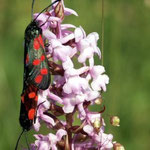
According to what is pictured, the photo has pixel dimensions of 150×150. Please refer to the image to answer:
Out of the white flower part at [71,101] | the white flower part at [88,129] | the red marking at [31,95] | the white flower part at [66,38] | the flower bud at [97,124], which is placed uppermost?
the white flower part at [66,38]

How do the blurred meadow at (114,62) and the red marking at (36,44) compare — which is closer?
the red marking at (36,44)

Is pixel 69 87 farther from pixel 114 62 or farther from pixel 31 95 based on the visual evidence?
pixel 114 62

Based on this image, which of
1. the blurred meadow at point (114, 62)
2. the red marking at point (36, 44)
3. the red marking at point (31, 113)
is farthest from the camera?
the blurred meadow at point (114, 62)

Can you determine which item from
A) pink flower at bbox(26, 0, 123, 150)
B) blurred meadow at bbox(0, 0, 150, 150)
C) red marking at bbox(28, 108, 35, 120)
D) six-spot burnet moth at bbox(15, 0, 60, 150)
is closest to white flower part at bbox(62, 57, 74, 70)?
pink flower at bbox(26, 0, 123, 150)

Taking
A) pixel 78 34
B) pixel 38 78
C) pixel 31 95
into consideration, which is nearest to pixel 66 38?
pixel 78 34

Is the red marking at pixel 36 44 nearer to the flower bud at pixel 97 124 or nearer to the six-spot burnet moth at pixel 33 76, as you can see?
the six-spot burnet moth at pixel 33 76

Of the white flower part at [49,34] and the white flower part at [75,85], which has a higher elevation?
the white flower part at [49,34]

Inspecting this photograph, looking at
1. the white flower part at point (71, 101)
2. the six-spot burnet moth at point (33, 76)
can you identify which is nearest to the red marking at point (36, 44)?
the six-spot burnet moth at point (33, 76)
